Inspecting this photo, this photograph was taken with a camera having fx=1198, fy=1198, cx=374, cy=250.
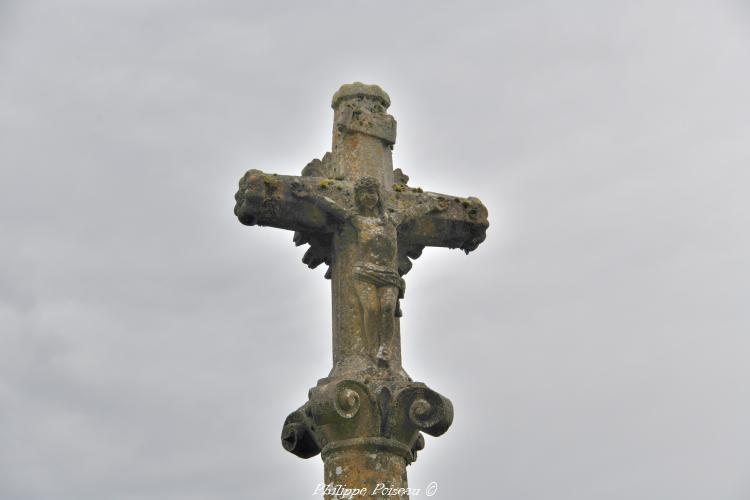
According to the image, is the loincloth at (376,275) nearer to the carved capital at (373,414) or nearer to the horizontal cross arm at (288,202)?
the horizontal cross arm at (288,202)

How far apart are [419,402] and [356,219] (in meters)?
1.70

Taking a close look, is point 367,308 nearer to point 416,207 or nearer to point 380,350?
point 380,350

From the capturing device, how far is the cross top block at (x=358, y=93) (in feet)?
34.9

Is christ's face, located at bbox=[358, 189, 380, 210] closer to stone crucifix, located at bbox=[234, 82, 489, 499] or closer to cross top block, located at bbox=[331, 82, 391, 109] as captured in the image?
stone crucifix, located at bbox=[234, 82, 489, 499]

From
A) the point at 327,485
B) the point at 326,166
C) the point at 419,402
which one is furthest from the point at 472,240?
the point at 327,485

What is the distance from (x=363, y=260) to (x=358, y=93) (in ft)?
5.66

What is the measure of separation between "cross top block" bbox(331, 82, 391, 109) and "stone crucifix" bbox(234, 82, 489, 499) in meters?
0.01

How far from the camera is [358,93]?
418 inches

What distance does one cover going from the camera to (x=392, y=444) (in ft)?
29.5

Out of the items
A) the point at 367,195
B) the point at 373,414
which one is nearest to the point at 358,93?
the point at 367,195

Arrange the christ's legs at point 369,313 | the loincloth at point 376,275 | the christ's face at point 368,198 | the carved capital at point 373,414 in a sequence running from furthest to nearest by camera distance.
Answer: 1. the christ's face at point 368,198
2. the loincloth at point 376,275
3. the christ's legs at point 369,313
4. the carved capital at point 373,414

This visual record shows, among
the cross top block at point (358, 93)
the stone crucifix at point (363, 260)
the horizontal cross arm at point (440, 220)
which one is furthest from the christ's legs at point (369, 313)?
the cross top block at point (358, 93)

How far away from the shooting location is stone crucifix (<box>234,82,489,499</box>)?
8.94 metres

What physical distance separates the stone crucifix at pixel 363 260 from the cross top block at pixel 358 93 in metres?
0.01
